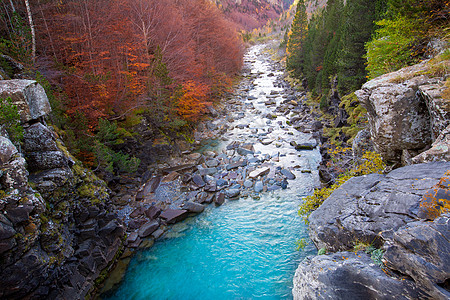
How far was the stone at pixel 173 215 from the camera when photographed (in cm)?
1390

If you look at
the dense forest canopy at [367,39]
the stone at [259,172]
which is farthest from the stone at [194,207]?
the dense forest canopy at [367,39]

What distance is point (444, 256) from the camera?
400 centimetres

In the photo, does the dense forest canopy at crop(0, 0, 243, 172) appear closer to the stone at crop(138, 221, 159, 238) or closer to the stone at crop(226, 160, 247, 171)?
the stone at crop(138, 221, 159, 238)

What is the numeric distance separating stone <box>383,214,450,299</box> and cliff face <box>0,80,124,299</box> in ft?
35.1

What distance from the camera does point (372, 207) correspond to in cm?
627

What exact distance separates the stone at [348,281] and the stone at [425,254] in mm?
253

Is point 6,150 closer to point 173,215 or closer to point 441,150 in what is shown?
point 173,215

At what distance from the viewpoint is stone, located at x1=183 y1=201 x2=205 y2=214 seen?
14648 millimetres

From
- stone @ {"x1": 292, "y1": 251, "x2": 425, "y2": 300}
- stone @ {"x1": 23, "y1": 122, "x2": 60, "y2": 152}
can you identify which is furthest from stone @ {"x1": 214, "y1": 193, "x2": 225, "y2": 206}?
stone @ {"x1": 23, "y1": 122, "x2": 60, "y2": 152}

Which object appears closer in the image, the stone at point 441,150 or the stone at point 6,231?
the stone at point 441,150

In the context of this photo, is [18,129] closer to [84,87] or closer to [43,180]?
[43,180]

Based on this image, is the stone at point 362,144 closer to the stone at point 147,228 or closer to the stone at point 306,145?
the stone at point 306,145

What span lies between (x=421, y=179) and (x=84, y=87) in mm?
17117

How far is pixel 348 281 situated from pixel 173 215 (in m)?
10.8
